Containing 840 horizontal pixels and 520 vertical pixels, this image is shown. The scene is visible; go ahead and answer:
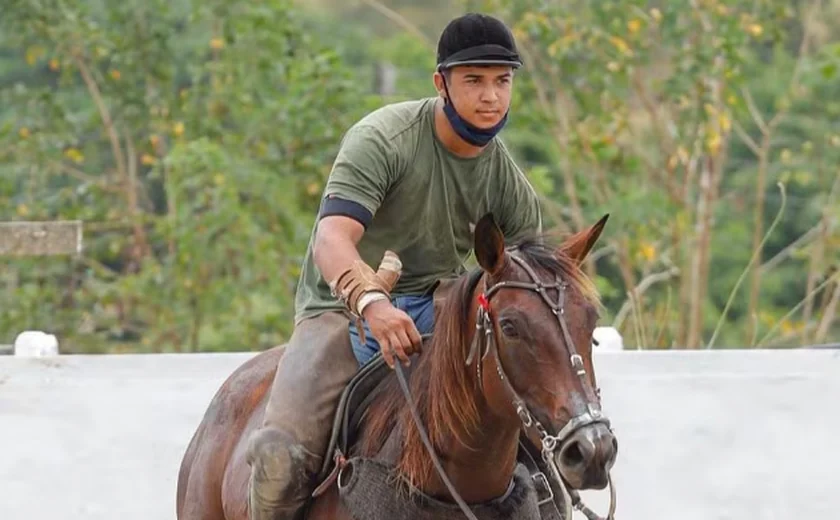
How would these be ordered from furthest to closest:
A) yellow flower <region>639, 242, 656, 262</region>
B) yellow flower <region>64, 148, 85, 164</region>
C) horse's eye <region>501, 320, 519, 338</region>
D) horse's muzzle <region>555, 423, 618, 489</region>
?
1. yellow flower <region>64, 148, 85, 164</region>
2. yellow flower <region>639, 242, 656, 262</region>
3. horse's eye <region>501, 320, 519, 338</region>
4. horse's muzzle <region>555, 423, 618, 489</region>

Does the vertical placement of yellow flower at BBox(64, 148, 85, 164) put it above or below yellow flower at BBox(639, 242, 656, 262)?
above

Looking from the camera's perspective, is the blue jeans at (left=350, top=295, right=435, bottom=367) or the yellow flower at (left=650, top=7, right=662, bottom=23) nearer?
the blue jeans at (left=350, top=295, right=435, bottom=367)

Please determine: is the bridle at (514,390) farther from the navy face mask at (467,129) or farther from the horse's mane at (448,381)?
the navy face mask at (467,129)

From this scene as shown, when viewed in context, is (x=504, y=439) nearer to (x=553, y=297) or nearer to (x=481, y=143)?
(x=553, y=297)

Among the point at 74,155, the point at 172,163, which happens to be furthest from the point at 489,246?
the point at 74,155

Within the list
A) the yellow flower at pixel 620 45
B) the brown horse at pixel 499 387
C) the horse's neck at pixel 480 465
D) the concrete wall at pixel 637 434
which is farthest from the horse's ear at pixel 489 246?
the yellow flower at pixel 620 45

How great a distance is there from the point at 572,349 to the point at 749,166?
47.1ft

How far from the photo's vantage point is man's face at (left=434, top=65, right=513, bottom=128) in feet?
14.9

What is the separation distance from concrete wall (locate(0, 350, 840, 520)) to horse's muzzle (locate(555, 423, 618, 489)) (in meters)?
3.23

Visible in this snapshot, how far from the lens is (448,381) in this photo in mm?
4297

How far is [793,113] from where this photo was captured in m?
17.3

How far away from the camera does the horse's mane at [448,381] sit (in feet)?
13.6

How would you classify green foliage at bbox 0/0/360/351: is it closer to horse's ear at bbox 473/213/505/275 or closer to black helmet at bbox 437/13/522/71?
black helmet at bbox 437/13/522/71

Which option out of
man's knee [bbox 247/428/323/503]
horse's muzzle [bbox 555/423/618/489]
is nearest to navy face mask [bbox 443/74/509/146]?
man's knee [bbox 247/428/323/503]
